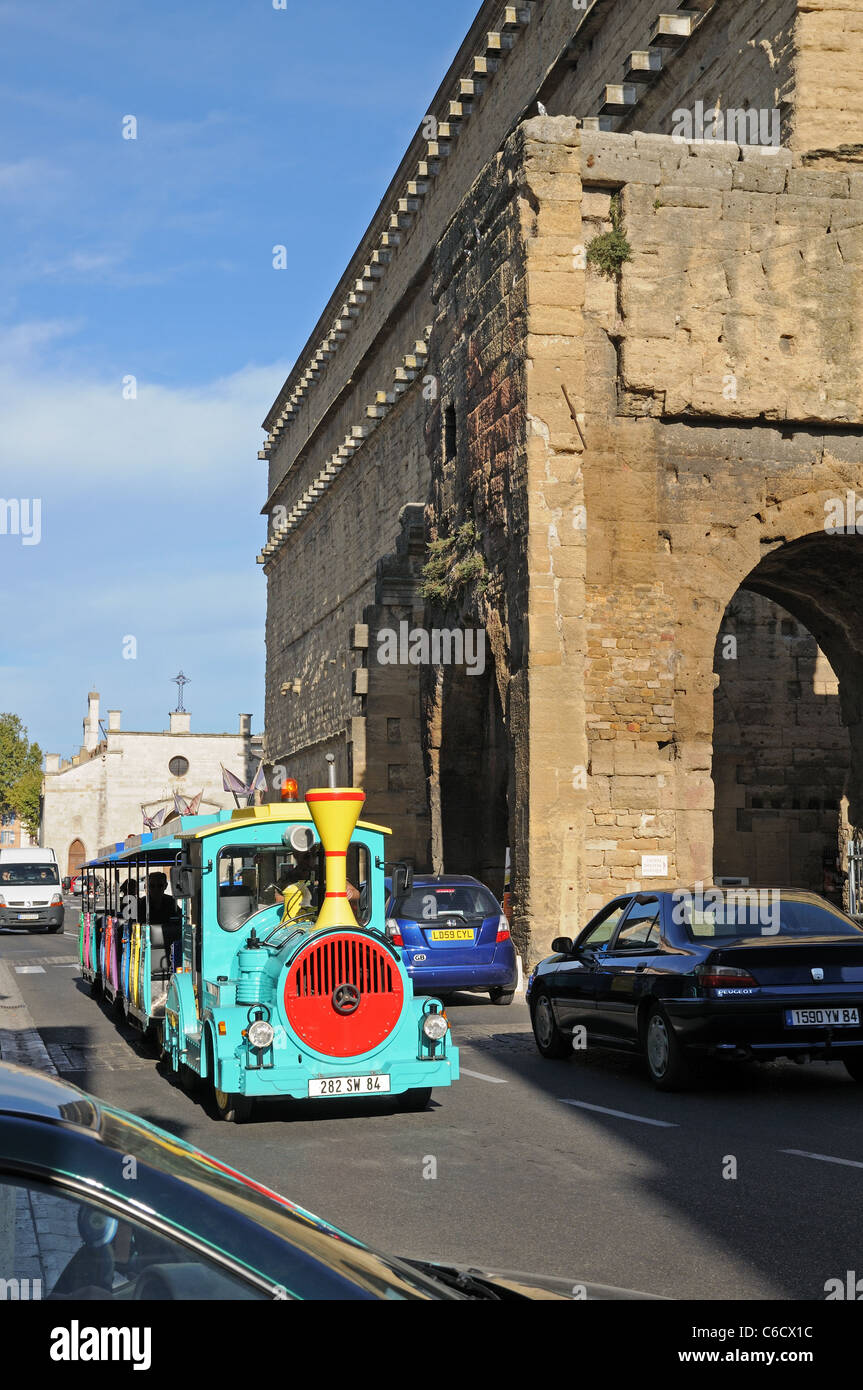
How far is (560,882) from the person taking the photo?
20.5m

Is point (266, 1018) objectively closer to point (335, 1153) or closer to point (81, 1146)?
point (335, 1153)

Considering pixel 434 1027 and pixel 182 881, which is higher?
pixel 182 881

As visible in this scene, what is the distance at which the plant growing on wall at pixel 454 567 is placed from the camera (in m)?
23.1

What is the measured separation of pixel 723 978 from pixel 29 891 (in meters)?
33.7

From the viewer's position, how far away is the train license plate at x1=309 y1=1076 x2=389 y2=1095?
30.3ft

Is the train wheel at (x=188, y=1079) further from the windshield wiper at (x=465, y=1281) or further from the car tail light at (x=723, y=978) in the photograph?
the windshield wiper at (x=465, y=1281)

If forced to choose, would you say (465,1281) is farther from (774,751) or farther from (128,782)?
(128,782)

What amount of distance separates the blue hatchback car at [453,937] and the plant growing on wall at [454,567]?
685cm

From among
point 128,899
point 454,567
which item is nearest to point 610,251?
point 454,567

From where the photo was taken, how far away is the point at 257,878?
34.2ft

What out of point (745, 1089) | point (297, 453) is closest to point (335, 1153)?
point (745, 1089)
